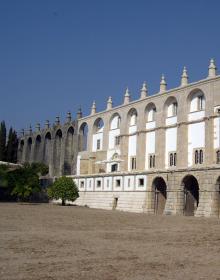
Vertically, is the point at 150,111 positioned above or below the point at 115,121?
above

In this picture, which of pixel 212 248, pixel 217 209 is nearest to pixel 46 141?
pixel 217 209

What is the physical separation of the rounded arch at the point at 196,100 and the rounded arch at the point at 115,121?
43.1 feet

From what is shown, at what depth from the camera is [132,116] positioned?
49.3 metres

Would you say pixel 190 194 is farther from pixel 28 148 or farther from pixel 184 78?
pixel 28 148

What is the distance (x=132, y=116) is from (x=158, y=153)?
8.27 m

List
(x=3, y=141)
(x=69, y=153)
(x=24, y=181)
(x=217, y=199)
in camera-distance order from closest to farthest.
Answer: (x=217, y=199) < (x=24, y=181) < (x=69, y=153) < (x=3, y=141)

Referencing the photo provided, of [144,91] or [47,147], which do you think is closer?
[144,91]

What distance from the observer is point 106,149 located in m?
52.6

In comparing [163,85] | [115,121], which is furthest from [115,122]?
[163,85]

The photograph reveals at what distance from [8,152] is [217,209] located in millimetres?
48781

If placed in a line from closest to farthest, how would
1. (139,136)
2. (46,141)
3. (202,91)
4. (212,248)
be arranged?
(212,248)
(202,91)
(139,136)
(46,141)

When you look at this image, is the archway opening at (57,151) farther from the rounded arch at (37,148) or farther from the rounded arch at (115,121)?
the rounded arch at (115,121)

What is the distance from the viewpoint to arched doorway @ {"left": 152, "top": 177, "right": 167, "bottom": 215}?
37.2 meters

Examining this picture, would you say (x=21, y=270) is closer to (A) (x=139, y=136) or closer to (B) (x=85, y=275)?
(B) (x=85, y=275)
